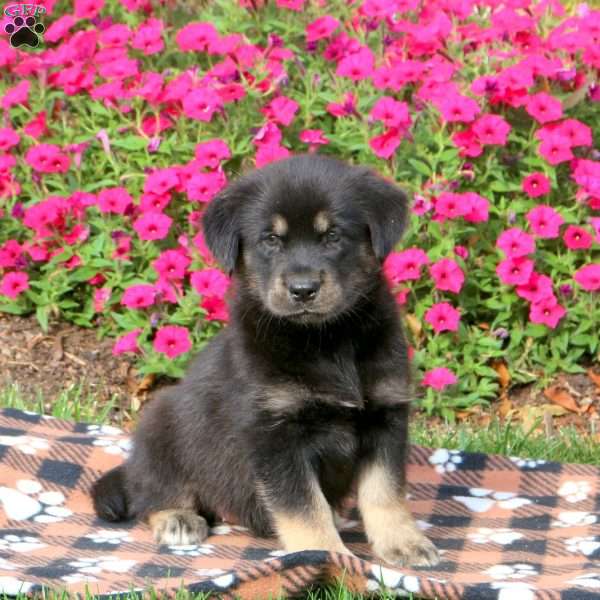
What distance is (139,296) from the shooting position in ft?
18.0

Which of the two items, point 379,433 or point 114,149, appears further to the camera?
point 114,149

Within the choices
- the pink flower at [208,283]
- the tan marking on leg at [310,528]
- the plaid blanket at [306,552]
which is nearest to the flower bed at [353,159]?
the pink flower at [208,283]

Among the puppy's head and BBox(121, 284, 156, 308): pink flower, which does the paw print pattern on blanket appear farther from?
BBox(121, 284, 156, 308): pink flower

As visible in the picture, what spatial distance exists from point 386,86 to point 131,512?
2543 mm

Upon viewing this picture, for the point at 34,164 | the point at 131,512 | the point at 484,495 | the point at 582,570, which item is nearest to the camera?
the point at 582,570

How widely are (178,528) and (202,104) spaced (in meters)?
2.36

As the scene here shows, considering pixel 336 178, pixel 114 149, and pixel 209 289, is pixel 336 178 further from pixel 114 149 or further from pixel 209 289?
pixel 114 149

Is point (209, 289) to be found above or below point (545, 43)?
below

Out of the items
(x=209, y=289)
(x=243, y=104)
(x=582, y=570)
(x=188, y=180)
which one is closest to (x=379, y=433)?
(x=582, y=570)

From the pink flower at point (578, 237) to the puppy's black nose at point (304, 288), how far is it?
2314 millimetres

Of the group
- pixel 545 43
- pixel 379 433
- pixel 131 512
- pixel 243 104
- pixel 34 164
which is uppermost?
pixel 545 43

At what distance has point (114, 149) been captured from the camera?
596 cm

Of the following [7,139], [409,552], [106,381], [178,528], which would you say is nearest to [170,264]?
[106,381]

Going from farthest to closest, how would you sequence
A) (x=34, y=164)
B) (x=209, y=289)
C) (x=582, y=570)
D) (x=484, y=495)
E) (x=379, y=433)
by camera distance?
(x=34, y=164)
(x=209, y=289)
(x=484, y=495)
(x=379, y=433)
(x=582, y=570)
